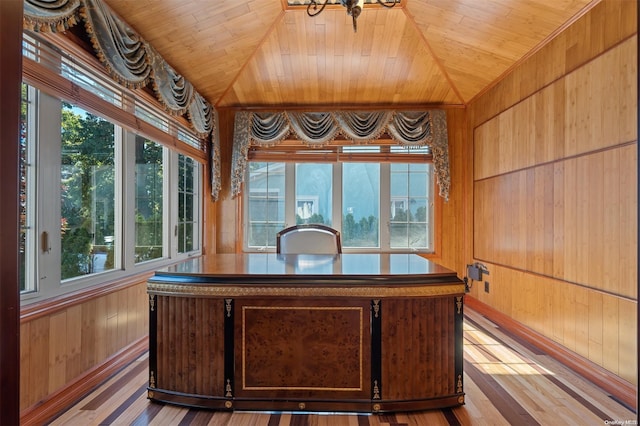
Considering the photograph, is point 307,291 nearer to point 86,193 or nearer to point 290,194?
point 86,193

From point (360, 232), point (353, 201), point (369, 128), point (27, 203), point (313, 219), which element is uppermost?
point (369, 128)

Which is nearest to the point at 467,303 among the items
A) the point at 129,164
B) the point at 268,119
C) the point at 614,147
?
the point at 614,147

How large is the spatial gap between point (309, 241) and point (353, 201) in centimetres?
175

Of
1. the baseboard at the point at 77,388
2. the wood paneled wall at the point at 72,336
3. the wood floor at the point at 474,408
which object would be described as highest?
the wood paneled wall at the point at 72,336

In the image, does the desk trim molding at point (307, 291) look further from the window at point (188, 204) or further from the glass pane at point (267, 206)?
the glass pane at point (267, 206)

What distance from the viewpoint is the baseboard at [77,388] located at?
1817 mm

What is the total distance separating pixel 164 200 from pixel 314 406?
2407mm

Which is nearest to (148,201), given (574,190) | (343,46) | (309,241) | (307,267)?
(309,241)

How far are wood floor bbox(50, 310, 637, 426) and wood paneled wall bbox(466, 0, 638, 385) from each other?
0.29 metres

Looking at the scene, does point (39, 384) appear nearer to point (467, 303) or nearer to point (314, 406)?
point (314, 406)

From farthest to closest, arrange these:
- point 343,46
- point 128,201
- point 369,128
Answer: point 369,128 < point 343,46 < point 128,201

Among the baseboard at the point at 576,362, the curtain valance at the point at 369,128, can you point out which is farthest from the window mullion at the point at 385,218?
the baseboard at the point at 576,362

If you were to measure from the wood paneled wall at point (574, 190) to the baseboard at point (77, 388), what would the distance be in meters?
3.23

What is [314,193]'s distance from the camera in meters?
4.67
